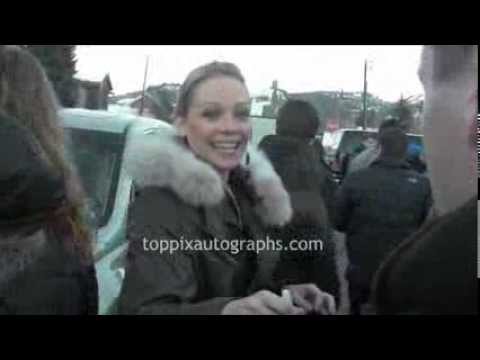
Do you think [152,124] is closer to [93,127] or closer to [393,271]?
[93,127]

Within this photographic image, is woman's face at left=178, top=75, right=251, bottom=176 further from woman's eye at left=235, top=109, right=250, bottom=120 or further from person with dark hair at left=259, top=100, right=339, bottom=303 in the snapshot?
person with dark hair at left=259, top=100, right=339, bottom=303

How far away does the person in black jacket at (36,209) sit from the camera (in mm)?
2533

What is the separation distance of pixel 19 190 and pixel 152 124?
0.58 metres

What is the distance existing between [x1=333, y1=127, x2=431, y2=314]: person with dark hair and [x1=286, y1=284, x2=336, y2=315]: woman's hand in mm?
97

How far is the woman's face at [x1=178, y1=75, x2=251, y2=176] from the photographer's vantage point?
2838mm

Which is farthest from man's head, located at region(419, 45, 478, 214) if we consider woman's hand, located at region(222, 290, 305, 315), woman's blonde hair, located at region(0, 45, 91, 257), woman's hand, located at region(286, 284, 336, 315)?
woman's blonde hair, located at region(0, 45, 91, 257)

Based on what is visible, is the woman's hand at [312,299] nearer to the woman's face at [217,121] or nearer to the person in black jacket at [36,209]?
the woman's face at [217,121]

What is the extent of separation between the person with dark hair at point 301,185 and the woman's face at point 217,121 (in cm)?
12

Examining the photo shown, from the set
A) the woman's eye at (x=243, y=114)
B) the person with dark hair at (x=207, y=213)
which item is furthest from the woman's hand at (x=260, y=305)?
the woman's eye at (x=243, y=114)

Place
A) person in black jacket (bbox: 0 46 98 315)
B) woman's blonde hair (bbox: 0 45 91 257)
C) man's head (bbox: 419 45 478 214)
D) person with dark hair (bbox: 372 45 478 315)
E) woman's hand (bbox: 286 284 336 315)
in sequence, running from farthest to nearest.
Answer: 1. woman's hand (bbox: 286 284 336 315)
2. man's head (bbox: 419 45 478 214)
3. woman's blonde hair (bbox: 0 45 91 257)
4. person in black jacket (bbox: 0 46 98 315)
5. person with dark hair (bbox: 372 45 478 315)

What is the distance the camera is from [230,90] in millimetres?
2859

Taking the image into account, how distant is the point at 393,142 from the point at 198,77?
827mm

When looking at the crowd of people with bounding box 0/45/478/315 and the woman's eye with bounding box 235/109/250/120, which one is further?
the woman's eye with bounding box 235/109/250/120
